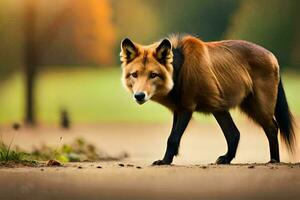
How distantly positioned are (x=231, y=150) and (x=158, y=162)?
1.47m

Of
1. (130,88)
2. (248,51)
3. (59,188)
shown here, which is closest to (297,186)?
(59,188)

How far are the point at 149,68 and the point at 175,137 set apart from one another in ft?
2.74

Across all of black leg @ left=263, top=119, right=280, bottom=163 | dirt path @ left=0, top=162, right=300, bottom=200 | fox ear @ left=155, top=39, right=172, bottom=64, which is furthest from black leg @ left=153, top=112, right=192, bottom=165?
black leg @ left=263, top=119, right=280, bottom=163

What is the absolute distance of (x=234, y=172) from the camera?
25.9 ft

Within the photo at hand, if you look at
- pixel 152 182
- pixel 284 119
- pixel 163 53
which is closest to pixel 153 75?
pixel 163 53

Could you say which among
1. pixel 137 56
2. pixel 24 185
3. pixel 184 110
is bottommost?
pixel 24 185

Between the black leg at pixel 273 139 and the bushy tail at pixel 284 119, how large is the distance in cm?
23

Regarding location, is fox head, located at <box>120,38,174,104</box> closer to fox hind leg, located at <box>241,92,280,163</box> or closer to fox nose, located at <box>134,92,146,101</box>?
fox nose, located at <box>134,92,146,101</box>

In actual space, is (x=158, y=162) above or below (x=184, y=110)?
below

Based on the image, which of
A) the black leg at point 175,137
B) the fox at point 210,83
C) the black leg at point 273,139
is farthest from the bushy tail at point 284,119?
the black leg at point 175,137

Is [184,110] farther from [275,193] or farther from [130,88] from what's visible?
[275,193]

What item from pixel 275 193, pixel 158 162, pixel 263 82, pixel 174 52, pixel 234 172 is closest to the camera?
pixel 275 193

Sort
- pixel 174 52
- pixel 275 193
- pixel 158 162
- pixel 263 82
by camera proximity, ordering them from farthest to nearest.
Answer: pixel 263 82 → pixel 174 52 → pixel 158 162 → pixel 275 193

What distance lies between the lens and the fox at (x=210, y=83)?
8.95m
